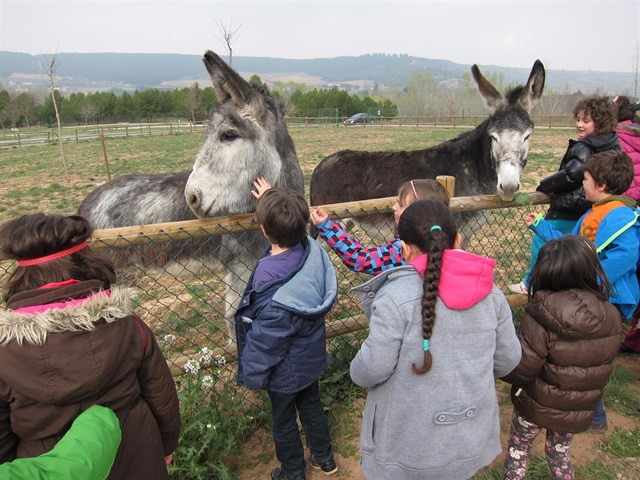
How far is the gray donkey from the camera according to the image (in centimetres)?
308

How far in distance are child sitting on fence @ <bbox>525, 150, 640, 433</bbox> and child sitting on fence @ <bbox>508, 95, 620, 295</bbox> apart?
0.46 meters

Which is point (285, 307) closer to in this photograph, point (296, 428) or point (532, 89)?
point (296, 428)

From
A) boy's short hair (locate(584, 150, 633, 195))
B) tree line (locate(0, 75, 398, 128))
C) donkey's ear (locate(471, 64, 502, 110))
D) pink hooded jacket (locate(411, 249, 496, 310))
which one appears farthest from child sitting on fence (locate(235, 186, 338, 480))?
tree line (locate(0, 75, 398, 128))

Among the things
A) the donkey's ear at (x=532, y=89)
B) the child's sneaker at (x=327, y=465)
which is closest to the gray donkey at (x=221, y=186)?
the child's sneaker at (x=327, y=465)

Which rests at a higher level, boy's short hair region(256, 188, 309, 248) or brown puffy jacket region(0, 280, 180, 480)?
boy's short hair region(256, 188, 309, 248)

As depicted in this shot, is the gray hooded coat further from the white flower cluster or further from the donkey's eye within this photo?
the donkey's eye

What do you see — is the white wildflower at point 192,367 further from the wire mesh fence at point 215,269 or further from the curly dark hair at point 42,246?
the curly dark hair at point 42,246

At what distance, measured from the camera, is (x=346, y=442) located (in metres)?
3.03

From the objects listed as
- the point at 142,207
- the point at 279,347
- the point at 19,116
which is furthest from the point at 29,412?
the point at 19,116

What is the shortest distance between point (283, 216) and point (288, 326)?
567 millimetres

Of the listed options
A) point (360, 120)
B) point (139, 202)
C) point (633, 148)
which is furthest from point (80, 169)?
point (360, 120)

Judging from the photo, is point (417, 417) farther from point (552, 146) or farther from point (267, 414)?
point (552, 146)

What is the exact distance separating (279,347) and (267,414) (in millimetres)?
1195

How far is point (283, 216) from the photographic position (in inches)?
84.1
